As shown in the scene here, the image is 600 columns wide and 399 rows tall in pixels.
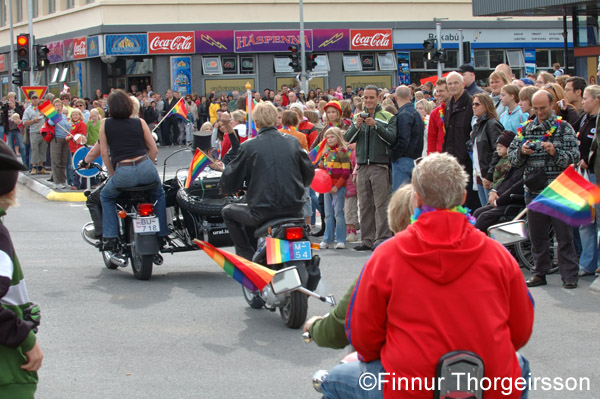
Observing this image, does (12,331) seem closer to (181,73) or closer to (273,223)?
(273,223)

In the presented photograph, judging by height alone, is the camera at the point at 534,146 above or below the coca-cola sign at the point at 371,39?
below

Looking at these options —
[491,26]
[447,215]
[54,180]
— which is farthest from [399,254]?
[491,26]

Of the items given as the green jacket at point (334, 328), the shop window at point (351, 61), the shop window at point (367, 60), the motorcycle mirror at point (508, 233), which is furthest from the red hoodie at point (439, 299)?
the shop window at point (367, 60)

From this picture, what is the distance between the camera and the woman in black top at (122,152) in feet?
30.7

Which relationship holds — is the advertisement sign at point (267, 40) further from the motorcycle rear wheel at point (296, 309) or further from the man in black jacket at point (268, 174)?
the motorcycle rear wheel at point (296, 309)

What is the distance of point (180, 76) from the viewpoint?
131 ft

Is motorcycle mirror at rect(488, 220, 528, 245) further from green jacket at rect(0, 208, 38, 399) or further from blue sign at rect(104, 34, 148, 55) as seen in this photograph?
blue sign at rect(104, 34, 148, 55)

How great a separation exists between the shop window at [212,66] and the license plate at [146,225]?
31653 millimetres

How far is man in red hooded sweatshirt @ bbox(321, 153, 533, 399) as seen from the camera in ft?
11.1

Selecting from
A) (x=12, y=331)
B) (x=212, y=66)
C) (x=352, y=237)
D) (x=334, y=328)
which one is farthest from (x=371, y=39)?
(x=12, y=331)

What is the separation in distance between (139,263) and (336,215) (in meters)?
3.50

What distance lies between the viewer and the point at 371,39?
42.5 metres

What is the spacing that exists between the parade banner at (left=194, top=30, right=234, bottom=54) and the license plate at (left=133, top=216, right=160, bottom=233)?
31.4 metres

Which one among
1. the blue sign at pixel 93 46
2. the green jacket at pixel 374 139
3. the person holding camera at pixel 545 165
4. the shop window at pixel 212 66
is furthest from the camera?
the shop window at pixel 212 66
